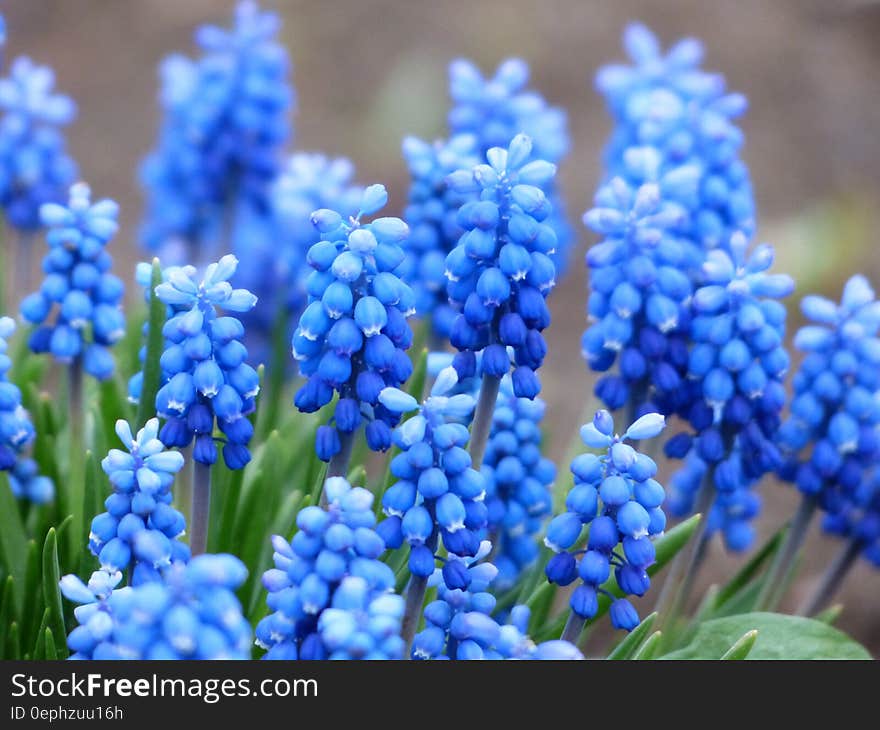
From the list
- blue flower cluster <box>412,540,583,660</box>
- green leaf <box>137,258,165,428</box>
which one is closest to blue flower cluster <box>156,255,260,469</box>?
green leaf <box>137,258,165,428</box>

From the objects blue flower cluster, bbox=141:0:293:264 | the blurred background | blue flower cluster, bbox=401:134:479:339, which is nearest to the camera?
blue flower cluster, bbox=401:134:479:339

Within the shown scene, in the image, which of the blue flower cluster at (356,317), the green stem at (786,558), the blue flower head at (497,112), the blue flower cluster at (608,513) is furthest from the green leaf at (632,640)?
the blue flower head at (497,112)

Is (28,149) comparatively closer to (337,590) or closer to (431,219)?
(431,219)

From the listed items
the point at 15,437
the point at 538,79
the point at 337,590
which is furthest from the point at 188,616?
the point at 538,79

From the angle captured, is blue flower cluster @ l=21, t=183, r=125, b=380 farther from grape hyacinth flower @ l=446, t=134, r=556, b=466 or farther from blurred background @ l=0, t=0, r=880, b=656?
blurred background @ l=0, t=0, r=880, b=656

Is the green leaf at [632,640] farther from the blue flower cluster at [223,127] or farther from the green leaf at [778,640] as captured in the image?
the blue flower cluster at [223,127]
